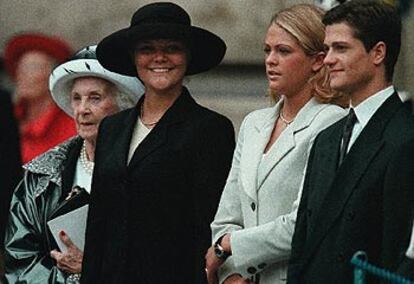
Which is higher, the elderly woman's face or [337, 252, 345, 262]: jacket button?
the elderly woman's face

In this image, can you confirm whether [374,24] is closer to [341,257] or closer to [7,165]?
[341,257]

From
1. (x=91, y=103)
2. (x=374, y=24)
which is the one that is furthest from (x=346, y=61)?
(x=91, y=103)

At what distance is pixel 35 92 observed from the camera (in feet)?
35.4

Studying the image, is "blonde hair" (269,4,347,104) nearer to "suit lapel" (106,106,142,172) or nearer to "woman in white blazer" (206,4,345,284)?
"woman in white blazer" (206,4,345,284)

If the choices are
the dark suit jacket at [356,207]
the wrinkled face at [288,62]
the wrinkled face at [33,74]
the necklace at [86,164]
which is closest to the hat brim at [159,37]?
the necklace at [86,164]

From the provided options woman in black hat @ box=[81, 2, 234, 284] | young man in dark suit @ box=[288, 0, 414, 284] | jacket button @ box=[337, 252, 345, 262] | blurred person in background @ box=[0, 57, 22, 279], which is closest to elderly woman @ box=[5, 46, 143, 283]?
woman in black hat @ box=[81, 2, 234, 284]

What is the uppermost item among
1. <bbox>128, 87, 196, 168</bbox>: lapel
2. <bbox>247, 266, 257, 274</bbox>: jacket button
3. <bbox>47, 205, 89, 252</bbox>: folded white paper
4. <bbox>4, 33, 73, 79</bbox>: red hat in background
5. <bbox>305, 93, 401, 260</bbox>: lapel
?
<bbox>4, 33, 73, 79</bbox>: red hat in background

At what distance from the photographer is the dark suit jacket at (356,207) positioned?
7289 mm

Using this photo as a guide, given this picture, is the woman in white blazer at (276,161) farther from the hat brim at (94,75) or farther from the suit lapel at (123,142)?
the hat brim at (94,75)

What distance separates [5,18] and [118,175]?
3.49 metres

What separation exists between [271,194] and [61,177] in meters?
1.25

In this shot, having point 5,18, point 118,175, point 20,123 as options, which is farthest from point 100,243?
point 5,18

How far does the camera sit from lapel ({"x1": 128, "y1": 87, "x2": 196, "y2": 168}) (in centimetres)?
841

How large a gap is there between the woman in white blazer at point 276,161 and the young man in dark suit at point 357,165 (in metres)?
0.29
